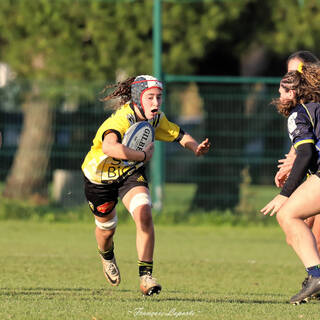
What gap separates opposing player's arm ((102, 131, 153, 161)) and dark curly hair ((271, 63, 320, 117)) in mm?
1157

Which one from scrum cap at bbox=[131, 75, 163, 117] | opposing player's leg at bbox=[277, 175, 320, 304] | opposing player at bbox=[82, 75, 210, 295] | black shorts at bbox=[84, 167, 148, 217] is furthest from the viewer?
black shorts at bbox=[84, 167, 148, 217]

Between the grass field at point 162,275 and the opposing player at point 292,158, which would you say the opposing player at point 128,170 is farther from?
the opposing player at point 292,158

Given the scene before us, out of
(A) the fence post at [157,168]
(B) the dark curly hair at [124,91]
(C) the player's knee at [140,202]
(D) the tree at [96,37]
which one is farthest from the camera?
(D) the tree at [96,37]

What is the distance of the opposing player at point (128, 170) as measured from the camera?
7.88 m

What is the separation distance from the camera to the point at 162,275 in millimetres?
10070

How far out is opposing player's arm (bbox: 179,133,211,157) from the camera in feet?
27.0

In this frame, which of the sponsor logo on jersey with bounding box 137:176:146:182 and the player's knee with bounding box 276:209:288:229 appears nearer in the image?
the player's knee with bounding box 276:209:288:229

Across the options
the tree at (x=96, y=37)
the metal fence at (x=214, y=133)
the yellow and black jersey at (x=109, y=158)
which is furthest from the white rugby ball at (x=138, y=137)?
the tree at (x=96, y=37)

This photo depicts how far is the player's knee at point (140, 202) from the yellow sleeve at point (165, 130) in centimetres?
70

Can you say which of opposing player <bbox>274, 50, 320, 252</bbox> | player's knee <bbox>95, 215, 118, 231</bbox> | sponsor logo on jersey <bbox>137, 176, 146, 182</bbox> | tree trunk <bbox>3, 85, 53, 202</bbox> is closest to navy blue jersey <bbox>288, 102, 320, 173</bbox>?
opposing player <bbox>274, 50, 320, 252</bbox>

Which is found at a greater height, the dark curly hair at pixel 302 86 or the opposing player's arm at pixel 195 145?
the dark curly hair at pixel 302 86

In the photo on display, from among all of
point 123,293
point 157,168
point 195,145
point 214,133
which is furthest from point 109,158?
point 214,133

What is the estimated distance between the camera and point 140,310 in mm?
6859

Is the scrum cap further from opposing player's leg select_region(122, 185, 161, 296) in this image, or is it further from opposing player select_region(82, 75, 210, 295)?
opposing player's leg select_region(122, 185, 161, 296)
